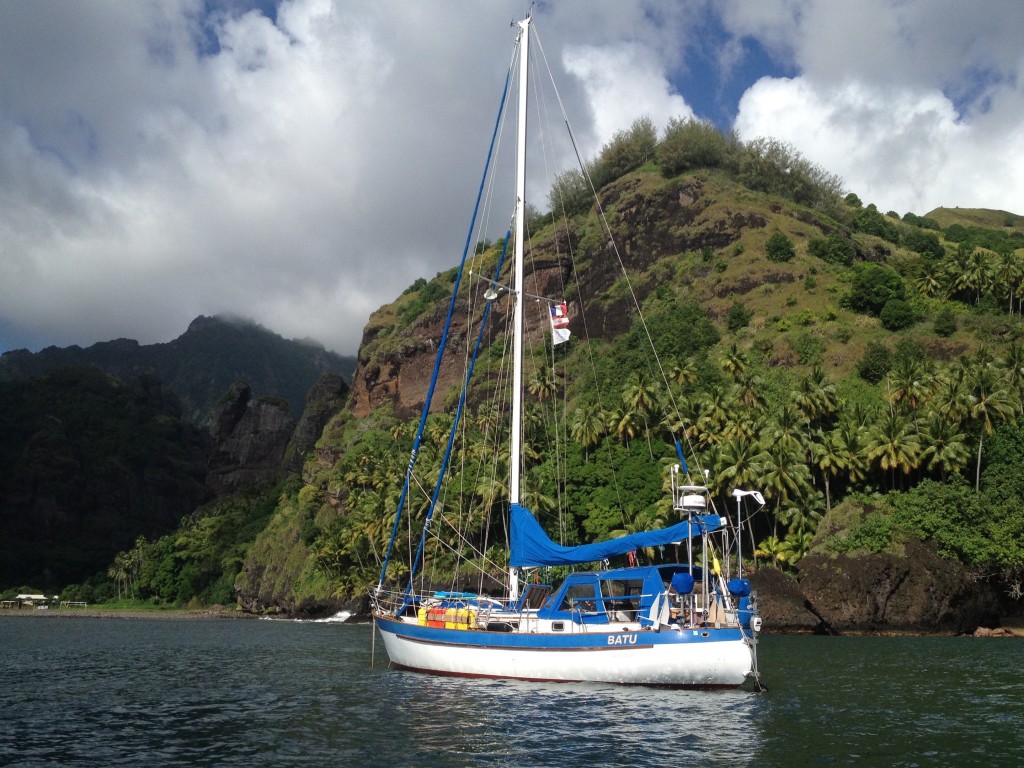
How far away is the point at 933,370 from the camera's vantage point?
67875mm

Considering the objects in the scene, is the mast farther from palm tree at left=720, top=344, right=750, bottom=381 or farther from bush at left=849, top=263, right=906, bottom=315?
bush at left=849, top=263, right=906, bottom=315

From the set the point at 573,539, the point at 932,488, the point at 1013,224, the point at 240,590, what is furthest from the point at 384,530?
the point at 1013,224

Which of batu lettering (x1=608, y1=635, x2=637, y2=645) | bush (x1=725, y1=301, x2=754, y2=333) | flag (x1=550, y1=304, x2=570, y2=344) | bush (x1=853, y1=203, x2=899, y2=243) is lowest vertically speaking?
batu lettering (x1=608, y1=635, x2=637, y2=645)

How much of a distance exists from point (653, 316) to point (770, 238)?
716 inches

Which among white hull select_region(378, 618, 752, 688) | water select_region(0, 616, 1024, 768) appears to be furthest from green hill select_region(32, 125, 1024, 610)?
Answer: water select_region(0, 616, 1024, 768)

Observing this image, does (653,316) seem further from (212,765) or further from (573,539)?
(212,765)

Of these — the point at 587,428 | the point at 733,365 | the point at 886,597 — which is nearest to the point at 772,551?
the point at 886,597

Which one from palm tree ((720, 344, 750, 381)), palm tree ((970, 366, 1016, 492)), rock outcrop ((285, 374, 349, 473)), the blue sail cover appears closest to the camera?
the blue sail cover

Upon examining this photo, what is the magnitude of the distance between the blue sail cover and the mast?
98cm

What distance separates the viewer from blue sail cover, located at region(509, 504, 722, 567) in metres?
27.8

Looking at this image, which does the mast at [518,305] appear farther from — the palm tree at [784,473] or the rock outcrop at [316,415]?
the rock outcrop at [316,415]

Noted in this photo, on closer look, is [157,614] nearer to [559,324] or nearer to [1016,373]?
[559,324]

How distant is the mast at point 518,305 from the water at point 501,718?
23.1ft

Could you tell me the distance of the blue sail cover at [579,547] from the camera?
27.8 m
